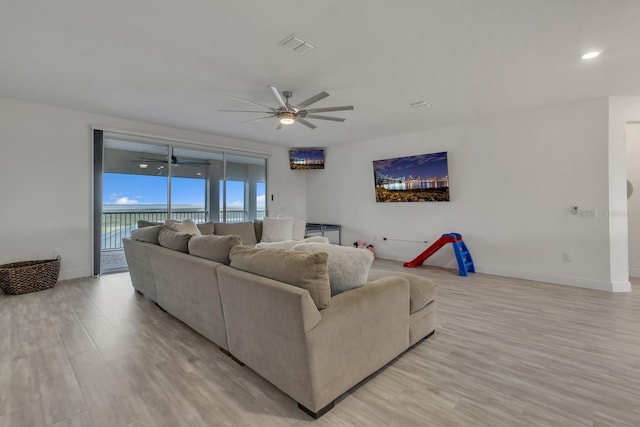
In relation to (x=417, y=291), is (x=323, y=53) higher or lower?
higher

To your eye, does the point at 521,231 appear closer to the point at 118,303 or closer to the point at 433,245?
the point at 433,245

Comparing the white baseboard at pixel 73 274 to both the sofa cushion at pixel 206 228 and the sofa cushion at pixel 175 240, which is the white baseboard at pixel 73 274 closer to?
the sofa cushion at pixel 206 228

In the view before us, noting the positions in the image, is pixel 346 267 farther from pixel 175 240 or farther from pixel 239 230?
pixel 239 230

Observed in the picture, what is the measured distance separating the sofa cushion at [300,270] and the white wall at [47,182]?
425cm

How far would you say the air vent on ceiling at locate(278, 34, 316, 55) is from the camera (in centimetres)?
247

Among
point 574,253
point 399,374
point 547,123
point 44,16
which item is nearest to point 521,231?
point 574,253

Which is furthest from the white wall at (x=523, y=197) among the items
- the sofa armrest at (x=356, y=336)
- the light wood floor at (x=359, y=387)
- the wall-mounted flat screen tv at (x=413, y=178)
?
the sofa armrest at (x=356, y=336)

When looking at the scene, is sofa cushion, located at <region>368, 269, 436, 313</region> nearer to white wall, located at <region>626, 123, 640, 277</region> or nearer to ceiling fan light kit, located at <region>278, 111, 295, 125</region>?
ceiling fan light kit, located at <region>278, 111, 295, 125</region>

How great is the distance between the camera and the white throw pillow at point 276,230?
543 centimetres

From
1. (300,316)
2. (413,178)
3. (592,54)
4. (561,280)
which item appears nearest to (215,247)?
(300,316)

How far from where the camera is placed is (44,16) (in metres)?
2.23

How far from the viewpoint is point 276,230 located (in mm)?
5430

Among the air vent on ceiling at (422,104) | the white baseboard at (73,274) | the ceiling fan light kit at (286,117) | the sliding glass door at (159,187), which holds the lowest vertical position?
the white baseboard at (73,274)

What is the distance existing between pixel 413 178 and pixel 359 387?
175 inches
